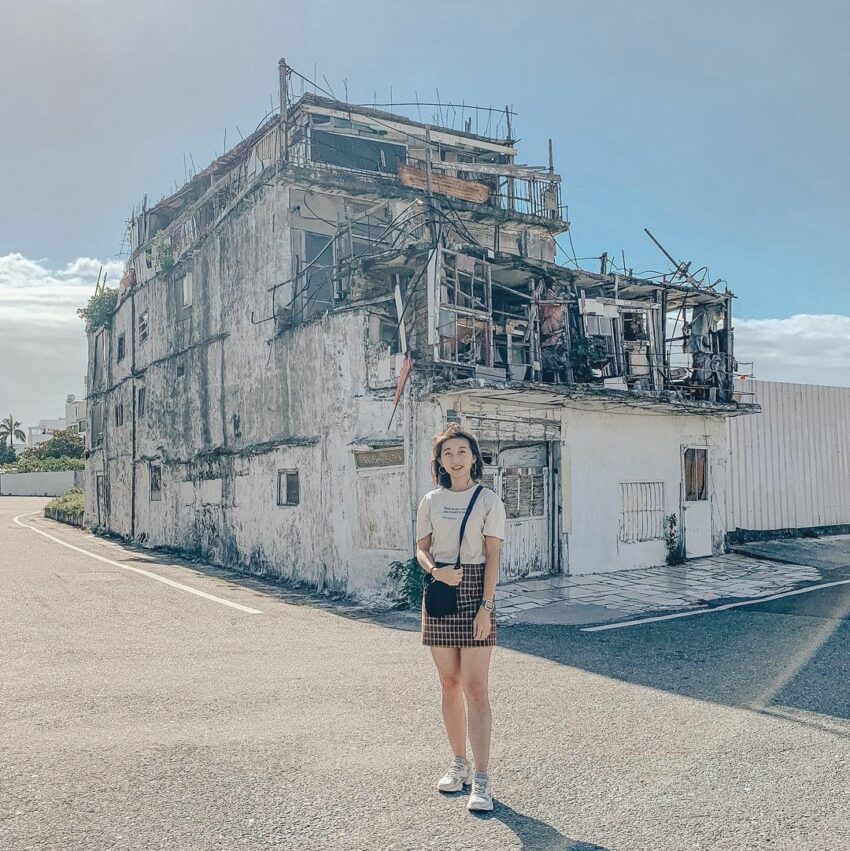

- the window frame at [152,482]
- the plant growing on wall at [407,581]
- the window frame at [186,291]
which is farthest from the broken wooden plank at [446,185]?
the window frame at [152,482]

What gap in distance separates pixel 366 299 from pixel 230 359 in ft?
16.1

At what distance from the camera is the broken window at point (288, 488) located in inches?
575

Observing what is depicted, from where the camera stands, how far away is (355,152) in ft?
59.4

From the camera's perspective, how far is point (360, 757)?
475 centimetres

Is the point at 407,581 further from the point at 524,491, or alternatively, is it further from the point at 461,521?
the point at 461,521

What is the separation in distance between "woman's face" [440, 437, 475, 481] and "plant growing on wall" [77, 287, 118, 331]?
79.7 ft

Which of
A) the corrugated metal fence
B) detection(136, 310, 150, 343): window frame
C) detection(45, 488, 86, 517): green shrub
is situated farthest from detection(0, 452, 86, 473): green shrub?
the corrugated metal fence

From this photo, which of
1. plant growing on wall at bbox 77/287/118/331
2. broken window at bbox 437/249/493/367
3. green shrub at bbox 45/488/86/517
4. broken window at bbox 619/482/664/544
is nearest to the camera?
broken window at bbox 437/249/493/367

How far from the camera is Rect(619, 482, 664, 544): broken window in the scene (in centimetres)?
1488

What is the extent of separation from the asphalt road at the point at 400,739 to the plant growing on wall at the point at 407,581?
2.40 m

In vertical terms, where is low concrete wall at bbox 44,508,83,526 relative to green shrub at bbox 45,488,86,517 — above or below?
below

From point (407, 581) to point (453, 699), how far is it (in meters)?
7.45

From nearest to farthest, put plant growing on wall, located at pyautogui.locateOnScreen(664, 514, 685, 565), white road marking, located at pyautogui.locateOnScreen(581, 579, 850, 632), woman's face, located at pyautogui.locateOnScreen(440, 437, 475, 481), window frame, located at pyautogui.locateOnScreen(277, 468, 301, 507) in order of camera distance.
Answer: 1. woman's face, located at pyautogui.locateOnScreen(440, 437, 475, 481)
2. white road marking, located at pyautogui.locateOnScreen(581, 579, 850, 632)
3. window frame, located at pyautogui.locateOnScreen(277, 468, 301, 507)
4. plant growing on wall, located at pyautogui.locateOnScreen(664, 514, 685, 565)

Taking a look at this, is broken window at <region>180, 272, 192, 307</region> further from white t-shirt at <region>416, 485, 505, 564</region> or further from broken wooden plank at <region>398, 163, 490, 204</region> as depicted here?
white t-shirt at <region>416, 485, 505, 564</region>
